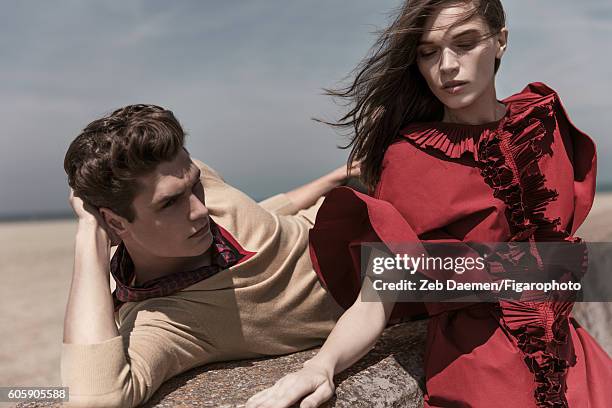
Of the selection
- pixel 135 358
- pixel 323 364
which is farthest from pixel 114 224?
pixel 323 364

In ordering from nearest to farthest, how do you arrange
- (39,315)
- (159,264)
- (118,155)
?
(118,155) → (159,264) → (39,315)

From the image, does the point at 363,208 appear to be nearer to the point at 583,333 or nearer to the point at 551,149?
the point at 551,149

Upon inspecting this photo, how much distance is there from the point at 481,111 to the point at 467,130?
102 millimetres

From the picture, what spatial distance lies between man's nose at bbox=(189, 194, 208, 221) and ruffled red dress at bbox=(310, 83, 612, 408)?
550 millimetres

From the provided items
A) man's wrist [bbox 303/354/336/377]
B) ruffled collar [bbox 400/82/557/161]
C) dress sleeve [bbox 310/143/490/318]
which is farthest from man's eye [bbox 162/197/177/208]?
ruffled collar [bbox 400/82/557/161]

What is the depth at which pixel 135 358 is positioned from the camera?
2.29m

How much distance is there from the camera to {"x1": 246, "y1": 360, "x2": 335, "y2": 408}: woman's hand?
2.13 metres

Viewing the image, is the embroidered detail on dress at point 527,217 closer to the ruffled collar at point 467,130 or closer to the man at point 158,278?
the ruffled collar at point 467,130

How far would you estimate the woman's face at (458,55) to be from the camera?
250 centimetres

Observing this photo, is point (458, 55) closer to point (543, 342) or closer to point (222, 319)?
point (543, 342)

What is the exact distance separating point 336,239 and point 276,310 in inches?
16.2

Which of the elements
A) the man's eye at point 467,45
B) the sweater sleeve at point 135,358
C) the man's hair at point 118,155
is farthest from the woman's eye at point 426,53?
the sweater sleeve at point 135,358

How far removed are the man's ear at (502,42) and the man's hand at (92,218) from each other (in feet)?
5.68

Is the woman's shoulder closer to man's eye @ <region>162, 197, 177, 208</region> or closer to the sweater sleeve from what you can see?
man's eye @ <region>162, 197, 177, 208</region>
